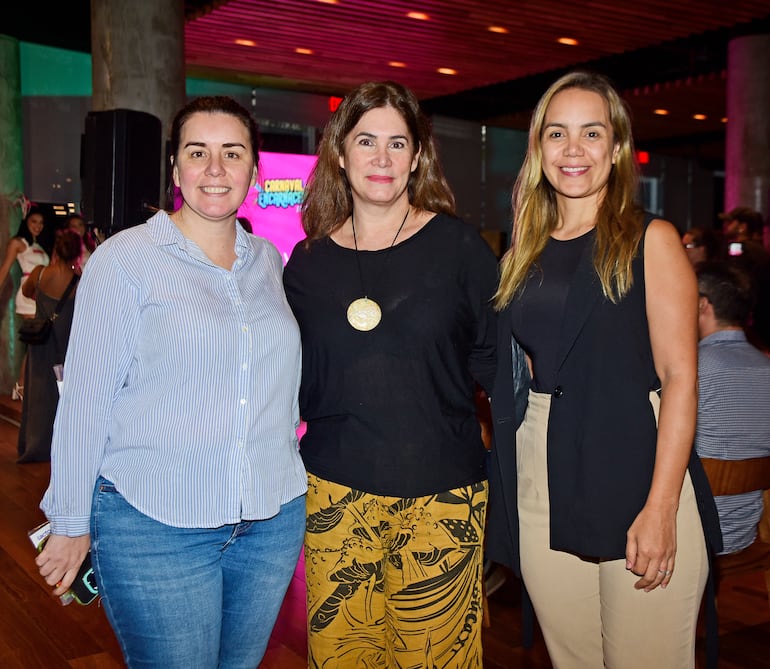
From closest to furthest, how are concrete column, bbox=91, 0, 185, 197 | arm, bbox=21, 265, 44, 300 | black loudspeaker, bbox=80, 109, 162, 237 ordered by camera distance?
black loudspeaker, bbox=80, 109, 162, 237
concrete column, bbox=91, 0, 185, 197
arm, bbox=21, 265, 44, 300

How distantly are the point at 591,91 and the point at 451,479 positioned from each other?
996 millimetres

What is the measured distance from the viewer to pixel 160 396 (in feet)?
5.60

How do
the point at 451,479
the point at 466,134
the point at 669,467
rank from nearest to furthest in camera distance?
the point at 669,467, the point at 451,479, the point at 466,134

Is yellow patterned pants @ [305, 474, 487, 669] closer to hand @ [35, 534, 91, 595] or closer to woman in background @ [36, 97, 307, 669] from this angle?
woman in background @ [36, 97, 307, 669]

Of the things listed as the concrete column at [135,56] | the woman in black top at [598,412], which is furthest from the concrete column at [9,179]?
the woman in black top at [598,412]

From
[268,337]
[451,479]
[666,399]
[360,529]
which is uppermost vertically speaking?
[268,337]

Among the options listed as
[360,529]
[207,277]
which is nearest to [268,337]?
[207,277]

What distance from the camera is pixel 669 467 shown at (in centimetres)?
177

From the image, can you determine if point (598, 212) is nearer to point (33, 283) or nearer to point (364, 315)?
point (364, 315)

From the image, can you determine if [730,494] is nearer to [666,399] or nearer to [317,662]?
[666,399]

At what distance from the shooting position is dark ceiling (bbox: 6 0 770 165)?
8.35m

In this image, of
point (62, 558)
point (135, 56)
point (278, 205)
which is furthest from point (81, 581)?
point (135, 56)

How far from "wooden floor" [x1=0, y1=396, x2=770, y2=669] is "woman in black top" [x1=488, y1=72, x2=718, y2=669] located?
1343mm

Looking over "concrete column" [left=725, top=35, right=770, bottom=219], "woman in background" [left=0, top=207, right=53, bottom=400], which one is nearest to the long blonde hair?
"woman in background" [left=0, top=207, right=53, bottom=400]
